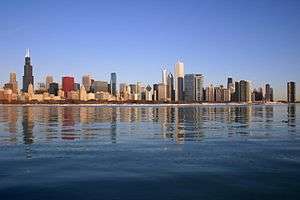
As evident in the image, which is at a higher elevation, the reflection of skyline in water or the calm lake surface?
the reflection of skyline in water

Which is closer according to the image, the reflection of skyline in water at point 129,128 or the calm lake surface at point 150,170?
the calm lake surface at point 150,170

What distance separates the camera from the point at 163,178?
20859mm

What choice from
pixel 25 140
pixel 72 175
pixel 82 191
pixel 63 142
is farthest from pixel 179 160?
pixel 25 140

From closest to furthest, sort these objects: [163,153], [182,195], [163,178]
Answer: [182,195] → [163,178] → [163,153]

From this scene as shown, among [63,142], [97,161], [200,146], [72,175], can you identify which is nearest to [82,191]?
[72,175]

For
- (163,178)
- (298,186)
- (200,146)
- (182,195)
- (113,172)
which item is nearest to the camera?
(182,195)

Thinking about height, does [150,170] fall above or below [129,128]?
below

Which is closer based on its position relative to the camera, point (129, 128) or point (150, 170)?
point (150, 170)

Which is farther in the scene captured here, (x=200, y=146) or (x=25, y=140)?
(x=25, y=140)

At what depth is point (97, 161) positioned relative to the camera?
25.6 m

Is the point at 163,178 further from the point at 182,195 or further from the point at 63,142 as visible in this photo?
the point at 63,142

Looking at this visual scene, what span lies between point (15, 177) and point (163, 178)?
24.5 ft

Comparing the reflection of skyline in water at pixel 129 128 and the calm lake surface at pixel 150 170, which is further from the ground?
the reflection of skyline in water at pixel 129 128

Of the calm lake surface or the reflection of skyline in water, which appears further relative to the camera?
the reflection of skyline in water
